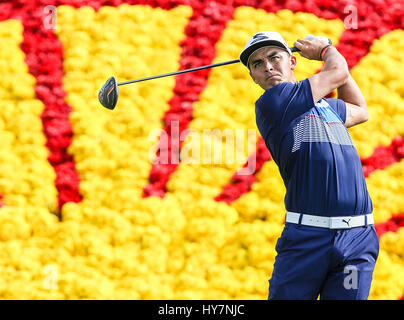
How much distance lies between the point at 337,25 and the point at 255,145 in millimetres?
655

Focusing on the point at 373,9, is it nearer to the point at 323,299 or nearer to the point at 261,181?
the point at 261,181

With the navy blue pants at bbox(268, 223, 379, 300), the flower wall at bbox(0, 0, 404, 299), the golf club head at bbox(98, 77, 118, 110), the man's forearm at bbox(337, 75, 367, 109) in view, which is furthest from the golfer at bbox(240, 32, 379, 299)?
the flower wall at bbox(0, 0, 404, 299)

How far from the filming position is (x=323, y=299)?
1.38 meters

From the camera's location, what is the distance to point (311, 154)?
1.40 m

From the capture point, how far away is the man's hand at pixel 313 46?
1505 mm

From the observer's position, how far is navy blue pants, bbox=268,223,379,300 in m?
1.34

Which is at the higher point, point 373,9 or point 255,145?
point 373,9

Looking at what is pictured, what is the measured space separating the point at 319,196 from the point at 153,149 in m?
1.01

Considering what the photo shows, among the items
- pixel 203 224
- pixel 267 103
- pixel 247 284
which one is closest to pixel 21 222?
pixel 203 224

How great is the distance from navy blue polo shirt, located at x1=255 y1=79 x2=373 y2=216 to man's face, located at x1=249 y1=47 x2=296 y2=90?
7 cm

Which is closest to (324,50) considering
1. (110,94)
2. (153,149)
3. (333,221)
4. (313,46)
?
(313,46)

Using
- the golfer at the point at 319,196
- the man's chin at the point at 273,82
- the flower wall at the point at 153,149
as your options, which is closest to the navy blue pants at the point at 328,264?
the golfer at the point at 319,196

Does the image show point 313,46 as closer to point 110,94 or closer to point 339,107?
point 339,107

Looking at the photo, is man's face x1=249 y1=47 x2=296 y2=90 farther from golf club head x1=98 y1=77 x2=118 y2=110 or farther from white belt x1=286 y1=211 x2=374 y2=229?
golf club head x1=98 y1=77 x2=118 y2=110
